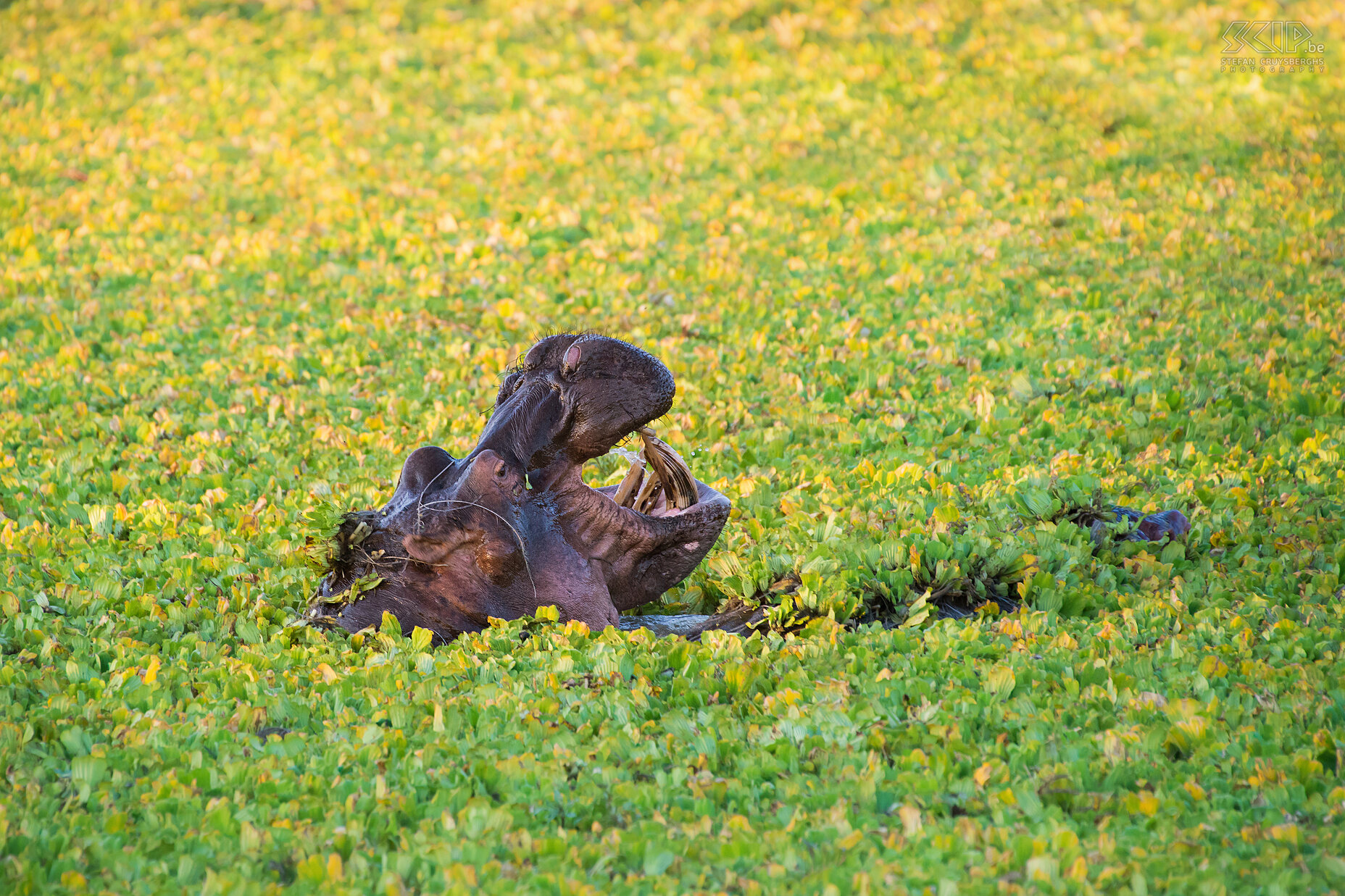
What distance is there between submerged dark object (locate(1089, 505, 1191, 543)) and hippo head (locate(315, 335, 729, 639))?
2.03m

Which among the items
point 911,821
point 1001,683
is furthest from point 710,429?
point 911,821

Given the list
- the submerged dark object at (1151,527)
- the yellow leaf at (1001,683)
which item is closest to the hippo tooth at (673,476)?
the yellow leaf at (1001,683)

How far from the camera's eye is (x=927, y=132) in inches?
534

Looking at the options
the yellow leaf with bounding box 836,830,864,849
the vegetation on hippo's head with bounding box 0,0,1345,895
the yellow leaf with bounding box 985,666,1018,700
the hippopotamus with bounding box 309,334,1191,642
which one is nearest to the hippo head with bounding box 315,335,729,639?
the hippopotamus with bounding box 309,334,1191,642

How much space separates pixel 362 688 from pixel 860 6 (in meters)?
14.5

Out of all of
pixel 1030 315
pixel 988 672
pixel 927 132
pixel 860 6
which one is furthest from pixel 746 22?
pixel 988 672

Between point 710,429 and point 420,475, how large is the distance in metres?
2.98

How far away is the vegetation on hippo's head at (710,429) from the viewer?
146 inches

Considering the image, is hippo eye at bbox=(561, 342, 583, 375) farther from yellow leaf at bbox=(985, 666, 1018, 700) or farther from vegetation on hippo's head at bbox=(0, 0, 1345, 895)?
yellow leaf at bbox=(985, 666, 1018, 700)

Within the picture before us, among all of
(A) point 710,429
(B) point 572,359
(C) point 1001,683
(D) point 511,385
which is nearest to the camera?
(C) point 1001,683

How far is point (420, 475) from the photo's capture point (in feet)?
17.7

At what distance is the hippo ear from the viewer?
533 centimetres

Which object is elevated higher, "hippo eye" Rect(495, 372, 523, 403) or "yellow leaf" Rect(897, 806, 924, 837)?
"hippo eye" Rect(495, 372, 523, 403)

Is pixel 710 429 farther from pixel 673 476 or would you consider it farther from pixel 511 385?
pixel 511 385
